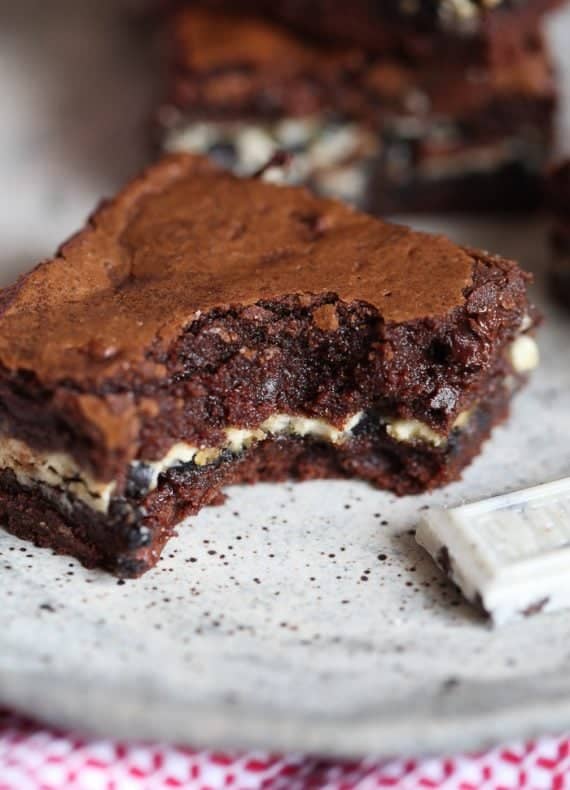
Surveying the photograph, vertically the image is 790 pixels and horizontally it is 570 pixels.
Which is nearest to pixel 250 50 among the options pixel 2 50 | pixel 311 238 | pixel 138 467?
pixel 311 238

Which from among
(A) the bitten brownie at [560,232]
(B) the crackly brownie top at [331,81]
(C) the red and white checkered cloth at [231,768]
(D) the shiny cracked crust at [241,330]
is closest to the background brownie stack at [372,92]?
(B) the crackly brownie top at [331,81]

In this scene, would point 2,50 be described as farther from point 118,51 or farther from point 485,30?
point 485,30

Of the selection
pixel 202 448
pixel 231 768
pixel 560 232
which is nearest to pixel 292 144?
pixel 560 232

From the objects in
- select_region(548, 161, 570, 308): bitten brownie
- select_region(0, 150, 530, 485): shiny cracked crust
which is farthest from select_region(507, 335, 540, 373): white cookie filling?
select_region(548, 161, 570, 308): bitten brownie

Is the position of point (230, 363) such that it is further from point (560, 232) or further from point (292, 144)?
point (292, 144)

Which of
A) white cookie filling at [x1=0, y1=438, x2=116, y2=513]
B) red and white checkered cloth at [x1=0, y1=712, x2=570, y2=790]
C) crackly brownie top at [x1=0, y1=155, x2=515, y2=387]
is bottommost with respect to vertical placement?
red and white checkered cloth at [x1=0, y1=712, x2=570, y2=790]

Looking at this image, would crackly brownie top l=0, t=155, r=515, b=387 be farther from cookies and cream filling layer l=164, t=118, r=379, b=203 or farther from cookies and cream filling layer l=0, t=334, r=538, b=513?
cookies and cream filling layer l=164, t=118, r=379, b=203

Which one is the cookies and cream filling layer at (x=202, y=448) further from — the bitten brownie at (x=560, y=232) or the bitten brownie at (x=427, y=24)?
the bitten brownie at (x=427, y=24)
